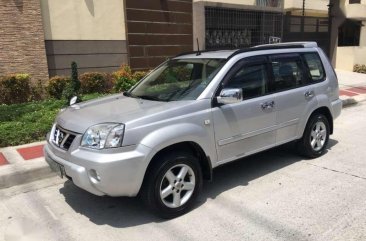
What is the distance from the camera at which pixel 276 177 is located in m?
5.09

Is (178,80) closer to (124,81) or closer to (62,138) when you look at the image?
(62,138)

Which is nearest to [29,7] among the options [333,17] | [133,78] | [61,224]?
[133,78]

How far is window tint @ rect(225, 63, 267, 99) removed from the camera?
462cm

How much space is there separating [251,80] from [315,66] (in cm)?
155

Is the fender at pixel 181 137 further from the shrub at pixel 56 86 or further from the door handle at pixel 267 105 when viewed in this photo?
the shrub at pixel 56 86

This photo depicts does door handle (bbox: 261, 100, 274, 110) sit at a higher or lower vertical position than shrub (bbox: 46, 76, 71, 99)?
higher

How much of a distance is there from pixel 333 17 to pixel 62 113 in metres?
20.2

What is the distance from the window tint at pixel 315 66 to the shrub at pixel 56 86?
6736mm

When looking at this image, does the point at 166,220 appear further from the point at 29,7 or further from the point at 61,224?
the point at 29,7

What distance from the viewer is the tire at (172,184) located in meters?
3.82

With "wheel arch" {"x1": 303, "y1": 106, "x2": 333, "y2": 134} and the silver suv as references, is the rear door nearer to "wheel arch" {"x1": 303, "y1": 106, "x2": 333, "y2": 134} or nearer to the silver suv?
the silver suv

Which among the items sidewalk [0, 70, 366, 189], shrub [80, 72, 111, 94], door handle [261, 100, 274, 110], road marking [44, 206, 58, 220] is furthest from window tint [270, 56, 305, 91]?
shrub [80, 72, 111, 94]

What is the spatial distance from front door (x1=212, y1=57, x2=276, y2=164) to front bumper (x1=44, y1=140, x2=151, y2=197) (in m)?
1.07

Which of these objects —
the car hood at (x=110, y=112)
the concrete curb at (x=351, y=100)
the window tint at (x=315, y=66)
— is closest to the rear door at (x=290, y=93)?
the window tint at (x=315, y=66)
